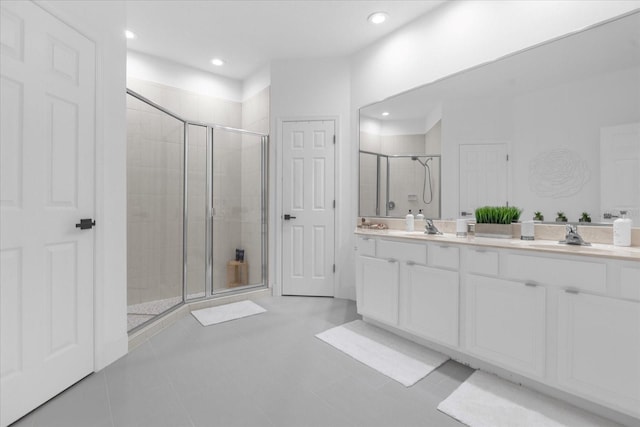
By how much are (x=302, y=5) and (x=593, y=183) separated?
2584 millimetres

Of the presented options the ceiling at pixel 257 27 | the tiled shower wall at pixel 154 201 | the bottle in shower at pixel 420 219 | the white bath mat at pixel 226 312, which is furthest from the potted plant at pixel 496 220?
the tiled shower wall at pixel 154 201

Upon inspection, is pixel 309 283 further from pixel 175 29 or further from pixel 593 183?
pixel 175 29

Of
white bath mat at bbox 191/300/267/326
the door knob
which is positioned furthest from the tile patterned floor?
the door knob

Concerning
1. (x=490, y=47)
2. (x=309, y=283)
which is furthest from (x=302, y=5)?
(x=309, y=283)

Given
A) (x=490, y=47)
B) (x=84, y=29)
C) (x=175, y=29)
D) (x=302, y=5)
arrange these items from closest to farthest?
(x=84, y=29)
(x=490, y=47)
(x=302, y=5)
(x=175, y=29)

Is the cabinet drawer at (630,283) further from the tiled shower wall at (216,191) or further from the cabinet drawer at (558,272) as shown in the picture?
the tiled shower wall at (216,191)

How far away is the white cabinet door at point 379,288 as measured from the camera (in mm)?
2336

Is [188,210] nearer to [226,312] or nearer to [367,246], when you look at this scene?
[226,312]

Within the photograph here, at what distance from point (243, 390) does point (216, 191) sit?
221 cm

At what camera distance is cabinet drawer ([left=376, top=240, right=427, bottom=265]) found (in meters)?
2.16

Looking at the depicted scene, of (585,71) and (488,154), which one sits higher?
(585,71)

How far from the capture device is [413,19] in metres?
2.78

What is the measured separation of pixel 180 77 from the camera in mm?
3734

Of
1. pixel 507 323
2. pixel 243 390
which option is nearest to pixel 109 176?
pixel 243 390
